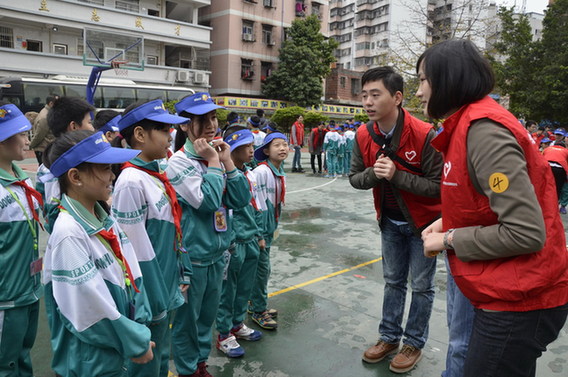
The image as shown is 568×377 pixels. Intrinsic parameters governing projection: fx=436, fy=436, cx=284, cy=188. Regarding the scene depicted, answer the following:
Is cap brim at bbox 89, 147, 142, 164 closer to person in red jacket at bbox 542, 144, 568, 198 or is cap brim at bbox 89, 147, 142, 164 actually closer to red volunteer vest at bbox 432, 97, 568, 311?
red volunteer vest at bbox 432, 97, 568, 311

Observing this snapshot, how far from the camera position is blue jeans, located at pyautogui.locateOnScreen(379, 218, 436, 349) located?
10.5ft

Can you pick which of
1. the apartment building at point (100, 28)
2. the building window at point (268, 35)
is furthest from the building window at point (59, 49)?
the building window at point (268, 35)

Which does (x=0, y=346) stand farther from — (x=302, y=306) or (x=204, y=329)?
(x=302, y=306)

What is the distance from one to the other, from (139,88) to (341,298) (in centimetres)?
2087

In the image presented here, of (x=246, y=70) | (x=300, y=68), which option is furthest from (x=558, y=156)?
(x=246, y=70)

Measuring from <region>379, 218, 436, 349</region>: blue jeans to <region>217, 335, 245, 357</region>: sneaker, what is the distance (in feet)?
3.70

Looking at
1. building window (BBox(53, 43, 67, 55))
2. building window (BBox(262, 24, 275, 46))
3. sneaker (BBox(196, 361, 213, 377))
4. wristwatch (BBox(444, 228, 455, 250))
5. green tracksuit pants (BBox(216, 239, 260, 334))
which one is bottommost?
sneaker (BBox(196, 361, 213, 377))

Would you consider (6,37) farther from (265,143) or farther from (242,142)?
(242,142)

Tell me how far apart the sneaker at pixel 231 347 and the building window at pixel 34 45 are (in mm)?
25656

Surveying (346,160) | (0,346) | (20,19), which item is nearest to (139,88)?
(20,19)

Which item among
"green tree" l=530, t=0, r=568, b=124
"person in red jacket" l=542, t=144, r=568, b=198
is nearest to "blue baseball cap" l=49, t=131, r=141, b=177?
"person in red jacket" l=542, t=144, r=568, b=198

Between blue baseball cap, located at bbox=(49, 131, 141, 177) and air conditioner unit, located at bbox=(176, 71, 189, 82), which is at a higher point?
air conditioner unit, located at bbox=(176, 71, 189, 82)

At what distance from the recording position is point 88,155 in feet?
6.39

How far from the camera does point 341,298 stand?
15.0 feet
